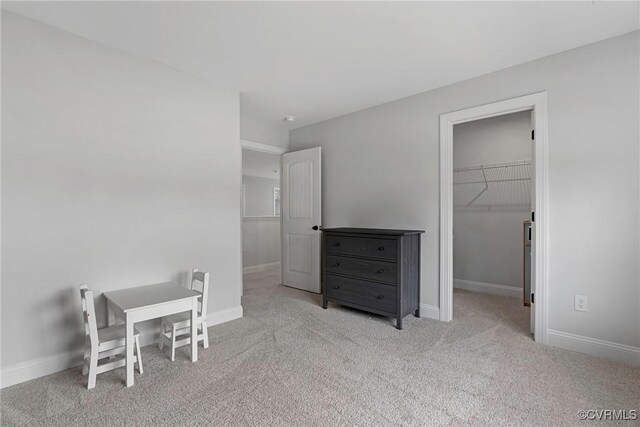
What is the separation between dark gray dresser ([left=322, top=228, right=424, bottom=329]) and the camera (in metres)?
2.90

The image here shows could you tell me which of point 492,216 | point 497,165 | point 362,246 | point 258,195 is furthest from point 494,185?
point 258,195

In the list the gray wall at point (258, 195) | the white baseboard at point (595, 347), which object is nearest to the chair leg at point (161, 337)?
the white baseboard at point (595, 347)

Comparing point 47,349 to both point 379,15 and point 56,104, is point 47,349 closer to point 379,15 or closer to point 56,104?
point 56,104

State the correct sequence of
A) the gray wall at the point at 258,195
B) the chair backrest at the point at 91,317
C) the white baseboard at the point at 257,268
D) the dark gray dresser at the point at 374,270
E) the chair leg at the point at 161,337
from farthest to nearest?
the gray wall at the point at 258,195 < the white baseboard at the point at 257,268 < the dark gray dresser at the point at 374,270 < the chair leg at the point at 161,337 < the chair backrest at the point at 91,317

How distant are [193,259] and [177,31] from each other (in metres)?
1.84

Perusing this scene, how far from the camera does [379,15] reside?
1.99 m

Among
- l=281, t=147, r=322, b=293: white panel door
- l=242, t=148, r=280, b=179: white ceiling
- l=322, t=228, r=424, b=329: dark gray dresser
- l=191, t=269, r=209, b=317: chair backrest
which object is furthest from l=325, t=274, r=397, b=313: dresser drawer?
l=242, t=148, r=280, b=179: white ceiling

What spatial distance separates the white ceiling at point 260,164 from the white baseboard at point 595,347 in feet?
13.7

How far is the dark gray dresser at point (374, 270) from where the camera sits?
290 centimetres

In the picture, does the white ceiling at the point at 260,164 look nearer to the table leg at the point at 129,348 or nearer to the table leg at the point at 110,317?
the table leg at the point at 110,317

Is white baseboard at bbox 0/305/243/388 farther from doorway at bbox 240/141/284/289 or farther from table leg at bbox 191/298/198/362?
doorway at bbox 240/141/284/289

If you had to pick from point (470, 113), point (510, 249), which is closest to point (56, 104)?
point (470, 113)

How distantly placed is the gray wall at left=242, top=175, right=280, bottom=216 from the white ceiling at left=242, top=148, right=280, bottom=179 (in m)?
0.14

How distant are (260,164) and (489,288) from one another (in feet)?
15.5
